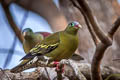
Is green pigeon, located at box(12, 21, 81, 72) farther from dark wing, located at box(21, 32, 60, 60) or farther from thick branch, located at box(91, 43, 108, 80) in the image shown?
thick branch, located at box(91, 43, 108, 80)

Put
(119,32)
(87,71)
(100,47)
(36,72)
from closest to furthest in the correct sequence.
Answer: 1. (100,47)
2. (36,72)
3. (87,71)
4. (119,32)

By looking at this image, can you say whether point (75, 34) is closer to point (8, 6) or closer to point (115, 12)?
point (115, 12)

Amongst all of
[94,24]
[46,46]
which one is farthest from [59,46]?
[94,24]

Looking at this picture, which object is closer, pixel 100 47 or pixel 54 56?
pixel 100 47

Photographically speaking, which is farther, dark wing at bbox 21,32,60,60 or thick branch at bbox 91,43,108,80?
dark wing at bbox 21,32,60,60

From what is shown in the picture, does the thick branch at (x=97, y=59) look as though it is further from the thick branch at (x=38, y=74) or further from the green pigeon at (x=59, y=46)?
the green pigeon at (x=59, y=46)

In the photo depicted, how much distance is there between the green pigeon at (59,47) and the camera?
132 inches

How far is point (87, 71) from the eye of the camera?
400 cm

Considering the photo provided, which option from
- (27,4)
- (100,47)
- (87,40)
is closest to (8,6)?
(27,4)

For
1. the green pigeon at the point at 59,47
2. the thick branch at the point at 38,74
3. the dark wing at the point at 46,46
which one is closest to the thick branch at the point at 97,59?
the thick branch at the point at 38,74

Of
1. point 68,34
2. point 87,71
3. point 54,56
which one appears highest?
point 68,34

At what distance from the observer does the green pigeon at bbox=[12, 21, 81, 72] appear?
11.0 ft

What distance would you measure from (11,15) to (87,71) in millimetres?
2432

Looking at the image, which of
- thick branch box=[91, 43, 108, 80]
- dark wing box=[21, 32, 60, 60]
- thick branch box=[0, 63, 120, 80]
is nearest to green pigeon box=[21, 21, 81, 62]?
dark wing box=[21, 32, 60, 60]
